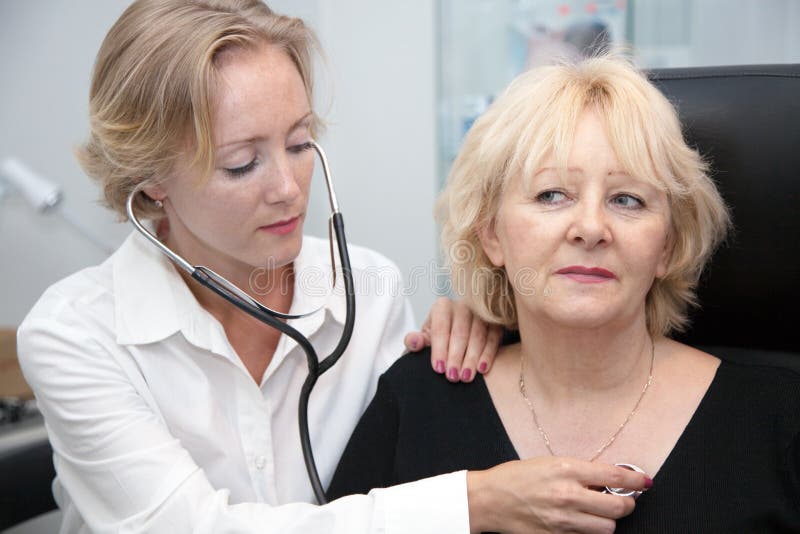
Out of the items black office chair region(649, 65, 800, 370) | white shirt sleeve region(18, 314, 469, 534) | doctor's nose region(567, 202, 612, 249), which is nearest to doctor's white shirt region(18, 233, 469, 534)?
white shirt sleeve region(18, 314, 469, 534)

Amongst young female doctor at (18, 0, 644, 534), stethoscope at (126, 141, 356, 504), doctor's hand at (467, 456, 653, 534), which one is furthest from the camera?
stethoscope at (126, 141, 356, 504)

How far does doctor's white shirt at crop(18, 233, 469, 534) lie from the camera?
3.63 ft

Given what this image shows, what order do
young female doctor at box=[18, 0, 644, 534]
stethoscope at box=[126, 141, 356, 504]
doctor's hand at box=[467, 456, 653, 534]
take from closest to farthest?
doctor's hand at box=[467, 456, 653, 534] → young female doctor at box=[18, 0, 644, 534] → stethoscope at box=[126, 141, 356, 504]

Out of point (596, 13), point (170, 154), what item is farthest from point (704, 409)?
point (596, 13)

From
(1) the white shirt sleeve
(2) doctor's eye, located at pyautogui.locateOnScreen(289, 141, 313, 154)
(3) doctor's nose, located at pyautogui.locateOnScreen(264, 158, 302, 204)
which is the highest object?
(2) doctor's eye, located at pyautogui.locateOnScreen(289, 141, 313, 154)

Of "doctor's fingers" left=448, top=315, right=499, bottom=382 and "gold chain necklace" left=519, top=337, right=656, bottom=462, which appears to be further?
"doctor's fingers" left=448, top=315, right=499, bottom=382

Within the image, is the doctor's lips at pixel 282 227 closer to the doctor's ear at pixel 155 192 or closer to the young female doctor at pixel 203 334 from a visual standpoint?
the young female doctor at pixel 203 334

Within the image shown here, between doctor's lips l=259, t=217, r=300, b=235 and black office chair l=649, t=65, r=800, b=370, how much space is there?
613 millimetres

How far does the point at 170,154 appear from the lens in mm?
1212

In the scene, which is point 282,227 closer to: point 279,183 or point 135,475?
point 279,183

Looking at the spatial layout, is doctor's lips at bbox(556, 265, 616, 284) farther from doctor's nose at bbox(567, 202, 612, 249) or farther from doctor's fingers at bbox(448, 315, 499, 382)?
doctor's fingers at bbox(448, 315, 499, 382)

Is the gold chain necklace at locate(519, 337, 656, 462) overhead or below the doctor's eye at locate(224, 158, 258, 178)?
below

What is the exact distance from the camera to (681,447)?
112 centimetres

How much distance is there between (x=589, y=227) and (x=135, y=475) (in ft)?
2.29
